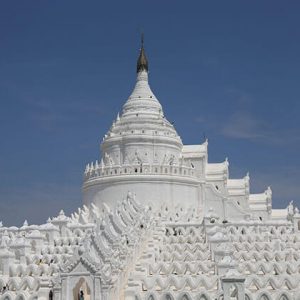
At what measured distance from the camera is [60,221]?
40000mm

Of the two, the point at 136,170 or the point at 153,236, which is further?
the point at 136,170

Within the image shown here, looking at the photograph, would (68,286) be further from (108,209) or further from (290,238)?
(108,209)

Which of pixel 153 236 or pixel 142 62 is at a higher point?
pixel 142 62

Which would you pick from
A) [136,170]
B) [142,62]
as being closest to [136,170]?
[136,170]

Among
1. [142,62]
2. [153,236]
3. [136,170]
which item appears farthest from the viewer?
[142,62]

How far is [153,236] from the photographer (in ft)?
114

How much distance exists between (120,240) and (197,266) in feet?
12.1

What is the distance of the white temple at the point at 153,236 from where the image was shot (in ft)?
70.7

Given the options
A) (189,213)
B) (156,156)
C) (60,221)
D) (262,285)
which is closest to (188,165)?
(156,156)

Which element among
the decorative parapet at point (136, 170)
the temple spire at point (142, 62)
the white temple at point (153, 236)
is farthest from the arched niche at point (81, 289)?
the temple spire at point (142, 62)

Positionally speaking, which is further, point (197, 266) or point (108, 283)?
point (197, 266)

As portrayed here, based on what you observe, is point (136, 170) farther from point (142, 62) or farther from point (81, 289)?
A: point (81, 289)

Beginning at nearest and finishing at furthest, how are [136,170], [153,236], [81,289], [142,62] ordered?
[81,289] < [153,236] < [136,170] < [142,62]

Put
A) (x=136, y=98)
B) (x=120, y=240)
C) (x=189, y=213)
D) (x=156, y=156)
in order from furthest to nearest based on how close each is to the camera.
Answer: (x=136, y=98)
(x=156, y=156)
(x=189, y=213)
(x=120, y=240)
